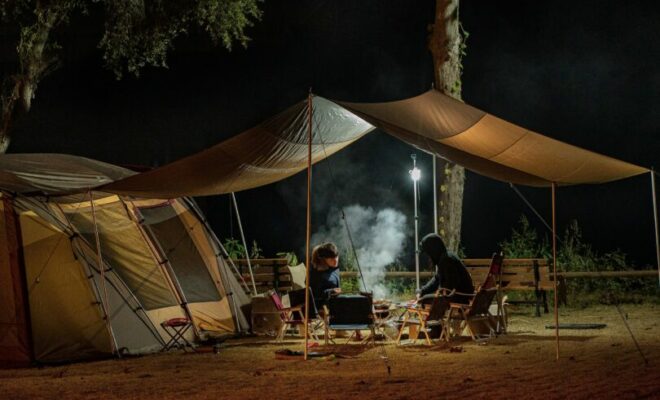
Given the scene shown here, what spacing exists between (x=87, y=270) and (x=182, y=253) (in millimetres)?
1830

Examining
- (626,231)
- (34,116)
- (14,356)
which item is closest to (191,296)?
(14,356)

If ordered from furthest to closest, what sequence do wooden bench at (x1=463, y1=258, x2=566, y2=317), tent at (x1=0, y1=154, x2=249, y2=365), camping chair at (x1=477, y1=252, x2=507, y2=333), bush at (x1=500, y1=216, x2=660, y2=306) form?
bush at (x1=500, y1=216, x2=660, y2=306) → wooden bench at (x1=463, y1=258, x2=566, y2=317) → camping chair at (x1=477, y1=252, x2=507, y2=333) → tent at (x1=0, y1=154, x2=249, y2=365)

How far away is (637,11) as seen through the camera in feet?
69.2

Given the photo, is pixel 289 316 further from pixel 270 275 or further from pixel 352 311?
pixel 270 275

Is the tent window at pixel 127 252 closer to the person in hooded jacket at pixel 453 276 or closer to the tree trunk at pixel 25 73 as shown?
the person in hooded jacket at pixel 453 276

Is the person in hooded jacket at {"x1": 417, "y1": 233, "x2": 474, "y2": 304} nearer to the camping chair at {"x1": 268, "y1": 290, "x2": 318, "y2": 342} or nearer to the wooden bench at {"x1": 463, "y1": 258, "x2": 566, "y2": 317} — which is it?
the camping chair at {"x1": 268, "y1": 290, "x2": 318, "y2": 342}

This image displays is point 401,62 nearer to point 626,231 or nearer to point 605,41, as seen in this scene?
point 605,41

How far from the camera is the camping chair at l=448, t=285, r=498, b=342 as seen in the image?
8.86m

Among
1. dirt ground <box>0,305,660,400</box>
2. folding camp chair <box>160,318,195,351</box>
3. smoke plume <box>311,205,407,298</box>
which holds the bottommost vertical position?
dirt ground <box>0,305,660,400</box>

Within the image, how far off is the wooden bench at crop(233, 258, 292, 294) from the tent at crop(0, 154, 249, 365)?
144cm

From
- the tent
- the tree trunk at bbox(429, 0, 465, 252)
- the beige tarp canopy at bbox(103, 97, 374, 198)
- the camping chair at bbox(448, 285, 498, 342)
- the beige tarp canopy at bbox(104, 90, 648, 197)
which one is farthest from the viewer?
the tree trunk at bbox(429, 0, 465, 252)

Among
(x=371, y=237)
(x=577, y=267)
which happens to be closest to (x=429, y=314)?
(x=577, y=267)

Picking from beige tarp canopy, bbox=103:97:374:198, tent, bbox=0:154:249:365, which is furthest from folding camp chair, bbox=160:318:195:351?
beige tarp canopy, bbox=103:97:374:198

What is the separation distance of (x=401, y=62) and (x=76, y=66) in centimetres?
915
